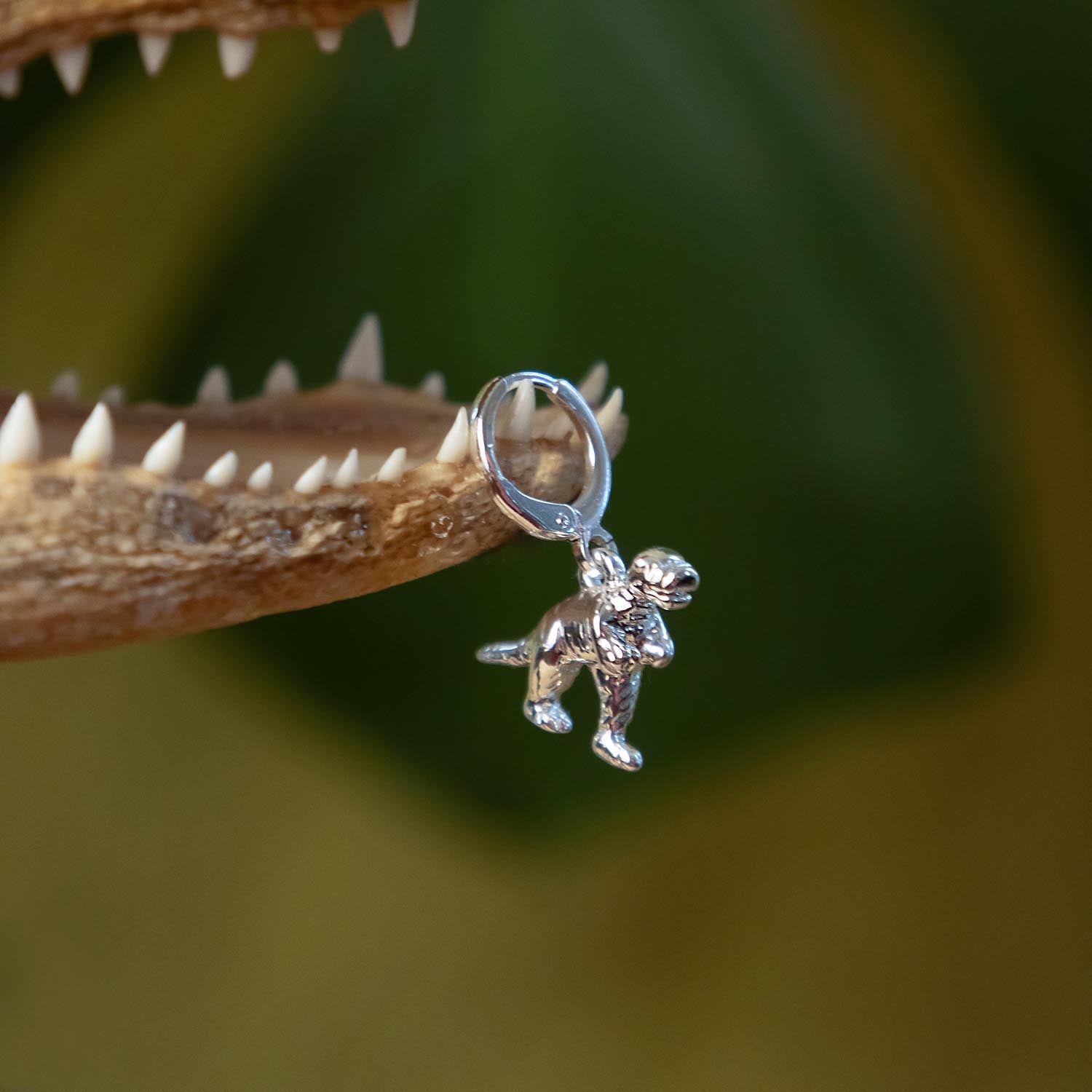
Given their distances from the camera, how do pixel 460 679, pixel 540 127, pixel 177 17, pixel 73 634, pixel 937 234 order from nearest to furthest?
1. pixel 73 634
2. pixel 177 17
3. pixel 540 127
4. pixel 460 679
5. pixel 937 234

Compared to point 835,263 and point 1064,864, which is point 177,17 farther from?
point 1064,864

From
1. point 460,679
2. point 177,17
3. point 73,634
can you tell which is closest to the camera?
point 73,634

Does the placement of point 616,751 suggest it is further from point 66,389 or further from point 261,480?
point 66,389

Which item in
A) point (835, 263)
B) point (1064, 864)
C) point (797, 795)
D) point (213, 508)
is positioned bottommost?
point (1064, 864)

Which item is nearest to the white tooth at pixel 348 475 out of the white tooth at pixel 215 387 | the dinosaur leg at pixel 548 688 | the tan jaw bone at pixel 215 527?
the tan jaw bone at pixel 215 527

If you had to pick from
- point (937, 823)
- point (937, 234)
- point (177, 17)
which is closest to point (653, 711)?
point (937, 823)

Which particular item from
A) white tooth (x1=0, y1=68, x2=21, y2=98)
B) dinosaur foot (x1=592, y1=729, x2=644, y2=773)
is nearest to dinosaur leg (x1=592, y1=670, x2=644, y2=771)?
dinosaur foot (x1=592, y1=729, x2=644, y2=773)

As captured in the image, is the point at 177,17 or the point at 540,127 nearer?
the point at 177,17

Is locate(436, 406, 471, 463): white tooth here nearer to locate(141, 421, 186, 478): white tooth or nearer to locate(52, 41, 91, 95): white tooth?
locate(141, 421, 186, 478): white tooth
